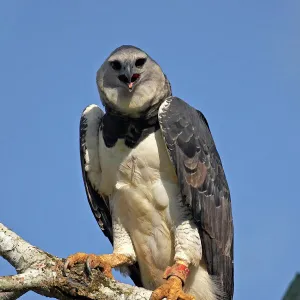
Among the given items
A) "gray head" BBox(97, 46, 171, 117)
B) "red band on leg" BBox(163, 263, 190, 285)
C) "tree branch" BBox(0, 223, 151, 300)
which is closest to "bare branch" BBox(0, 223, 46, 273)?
"tree branch" BBox(0, 223, 151, 300)

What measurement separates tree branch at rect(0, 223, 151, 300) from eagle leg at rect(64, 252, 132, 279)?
134 millimetres

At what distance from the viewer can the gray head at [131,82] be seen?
22.3ft

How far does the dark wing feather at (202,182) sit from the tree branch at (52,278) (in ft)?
5.35

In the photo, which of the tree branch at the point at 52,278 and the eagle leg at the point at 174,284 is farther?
the eagle leg at the point at 174,284

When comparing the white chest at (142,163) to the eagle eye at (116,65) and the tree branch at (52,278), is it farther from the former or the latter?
the tree branch at (52,278)

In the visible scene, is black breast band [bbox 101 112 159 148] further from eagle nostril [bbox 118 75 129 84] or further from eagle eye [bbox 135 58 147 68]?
eagle eye [bbox 135 58 147 68]

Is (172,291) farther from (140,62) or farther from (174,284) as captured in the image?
(140,62)

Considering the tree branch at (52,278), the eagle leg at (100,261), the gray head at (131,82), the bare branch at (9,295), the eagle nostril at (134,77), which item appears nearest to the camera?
the bare branch at (9,295)

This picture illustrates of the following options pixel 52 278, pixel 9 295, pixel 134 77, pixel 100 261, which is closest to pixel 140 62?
pixel 134 77

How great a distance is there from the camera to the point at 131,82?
6.89 meters

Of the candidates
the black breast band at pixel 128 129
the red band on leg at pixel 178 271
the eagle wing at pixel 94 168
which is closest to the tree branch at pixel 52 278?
the red band on leg at pixel 178 271

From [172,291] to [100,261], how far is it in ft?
2.86

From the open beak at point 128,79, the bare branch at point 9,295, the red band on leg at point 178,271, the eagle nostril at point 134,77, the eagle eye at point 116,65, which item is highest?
the eagle eye at point 116,65

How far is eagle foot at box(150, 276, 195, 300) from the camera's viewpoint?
575 cm
